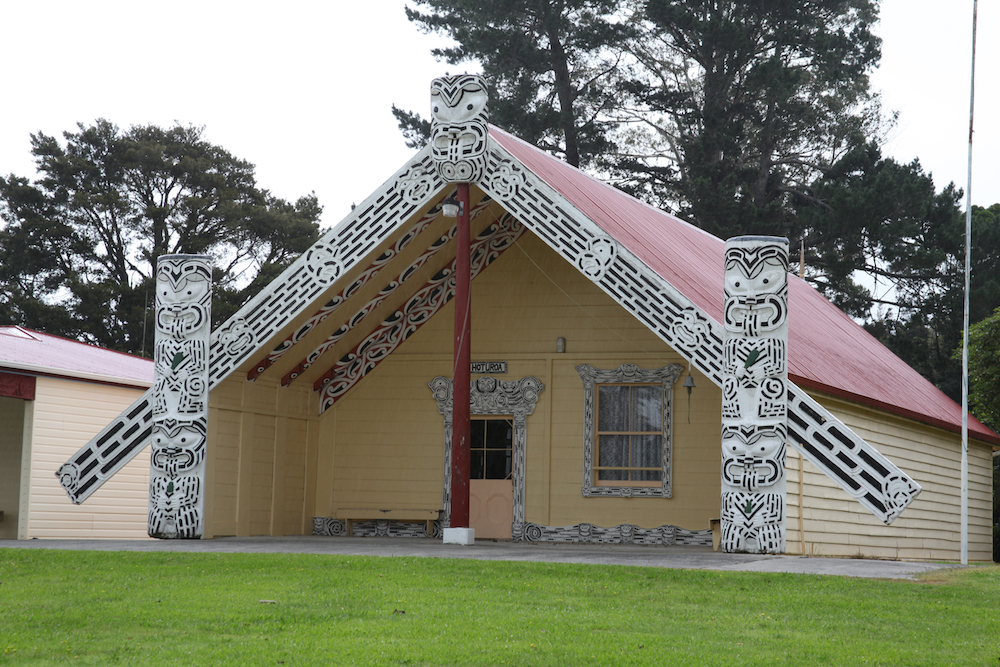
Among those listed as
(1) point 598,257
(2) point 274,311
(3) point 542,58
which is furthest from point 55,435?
(3) point 542,58

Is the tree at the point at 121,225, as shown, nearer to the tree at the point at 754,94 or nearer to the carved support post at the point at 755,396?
the tree at the point at 754,94

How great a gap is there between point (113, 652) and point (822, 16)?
33.0 metres

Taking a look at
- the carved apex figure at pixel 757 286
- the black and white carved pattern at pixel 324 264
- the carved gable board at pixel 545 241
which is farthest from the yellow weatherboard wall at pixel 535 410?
the carved apex figure at pixel 757 286

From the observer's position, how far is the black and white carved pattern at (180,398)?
1458 centimetres

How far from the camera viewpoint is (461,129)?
1457cm

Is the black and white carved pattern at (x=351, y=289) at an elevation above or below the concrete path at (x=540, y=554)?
above

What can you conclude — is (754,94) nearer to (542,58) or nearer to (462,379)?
(542,58)

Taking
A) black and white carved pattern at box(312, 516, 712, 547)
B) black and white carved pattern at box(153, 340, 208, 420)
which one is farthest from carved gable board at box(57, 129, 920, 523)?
black and white carved pattern at box(312, 516, 712, 547)

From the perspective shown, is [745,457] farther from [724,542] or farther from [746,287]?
[746,287]

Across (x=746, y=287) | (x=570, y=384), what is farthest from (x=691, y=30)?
(x=746, y=287)

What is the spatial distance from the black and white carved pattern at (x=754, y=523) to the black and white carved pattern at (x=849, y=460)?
2.15 feet

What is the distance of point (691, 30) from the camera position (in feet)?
114

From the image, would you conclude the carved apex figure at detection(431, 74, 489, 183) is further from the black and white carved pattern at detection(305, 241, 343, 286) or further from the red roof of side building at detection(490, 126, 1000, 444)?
the black and white carved pattern at detection(305, 241, 343, 286)

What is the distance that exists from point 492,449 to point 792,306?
6175 mm
